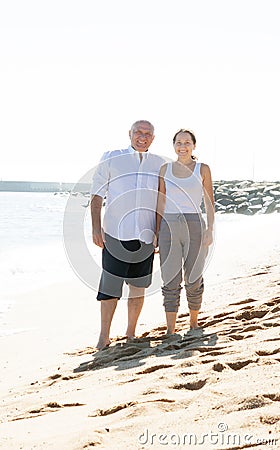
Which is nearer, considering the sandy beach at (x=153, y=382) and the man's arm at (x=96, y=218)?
the sandy beach at (x=153, y=382)

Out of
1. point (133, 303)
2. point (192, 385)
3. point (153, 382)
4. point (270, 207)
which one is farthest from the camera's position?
point (270, 207)

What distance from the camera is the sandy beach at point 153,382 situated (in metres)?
2.33

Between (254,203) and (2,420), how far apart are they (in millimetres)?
36379

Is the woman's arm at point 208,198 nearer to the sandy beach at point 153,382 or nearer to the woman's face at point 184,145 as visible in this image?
the woman's face at point 184,145

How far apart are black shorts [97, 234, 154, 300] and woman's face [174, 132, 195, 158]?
0.78 metres

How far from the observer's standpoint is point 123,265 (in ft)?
14.8

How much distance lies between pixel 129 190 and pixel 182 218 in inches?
18.5

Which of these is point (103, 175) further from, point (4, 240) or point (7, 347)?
point (4, 240)

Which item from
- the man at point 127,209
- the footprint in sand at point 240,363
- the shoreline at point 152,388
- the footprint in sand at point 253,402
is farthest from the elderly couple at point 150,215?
the footprint in sand at point 253,402

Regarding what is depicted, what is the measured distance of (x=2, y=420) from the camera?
294 centimetres

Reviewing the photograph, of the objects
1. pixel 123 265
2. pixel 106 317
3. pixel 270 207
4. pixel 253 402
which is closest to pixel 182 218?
pixel 123 265

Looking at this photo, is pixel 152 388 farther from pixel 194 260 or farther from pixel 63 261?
pixel 63 261

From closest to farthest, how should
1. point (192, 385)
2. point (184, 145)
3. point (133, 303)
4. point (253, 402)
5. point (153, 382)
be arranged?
point (253, 402)
point (192, 385)
point (153, 382)
point (184, 145)
point (133, 303)

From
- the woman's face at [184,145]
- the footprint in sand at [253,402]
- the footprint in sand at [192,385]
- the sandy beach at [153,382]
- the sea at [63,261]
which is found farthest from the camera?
the sea at [63,261]
